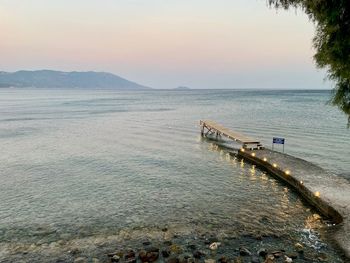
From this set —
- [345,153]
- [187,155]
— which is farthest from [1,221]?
[345,153]

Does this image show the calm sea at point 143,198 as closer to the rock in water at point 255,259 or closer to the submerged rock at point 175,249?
the rock in water at point 255,259

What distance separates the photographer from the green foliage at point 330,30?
49.4 ft

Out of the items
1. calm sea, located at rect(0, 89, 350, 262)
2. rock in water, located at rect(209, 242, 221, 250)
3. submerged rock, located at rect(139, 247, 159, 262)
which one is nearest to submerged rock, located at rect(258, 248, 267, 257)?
calm sea, located at rect(0, 89, 350, 262)

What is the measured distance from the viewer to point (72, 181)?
25.4 metres

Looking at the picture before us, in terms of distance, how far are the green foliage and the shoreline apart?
23.1 ft

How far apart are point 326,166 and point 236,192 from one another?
37.3 feet

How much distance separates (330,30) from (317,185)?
33.5ft

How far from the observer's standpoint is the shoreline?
16020 mm

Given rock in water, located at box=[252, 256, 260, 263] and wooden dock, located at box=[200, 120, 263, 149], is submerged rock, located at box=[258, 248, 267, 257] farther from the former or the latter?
wooden dock, located at box=[200, 120, 263, 149]

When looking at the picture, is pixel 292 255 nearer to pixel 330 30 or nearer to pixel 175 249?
pixel 175 249

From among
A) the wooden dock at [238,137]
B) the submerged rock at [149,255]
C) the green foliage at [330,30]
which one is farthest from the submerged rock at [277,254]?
the wooden dock at [238,137]

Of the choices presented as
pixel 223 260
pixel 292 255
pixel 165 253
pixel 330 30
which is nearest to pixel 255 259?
pixel 223 260

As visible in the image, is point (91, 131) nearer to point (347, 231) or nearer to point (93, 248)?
point (93, 248)

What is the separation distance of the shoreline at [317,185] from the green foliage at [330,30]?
705 centimetres
